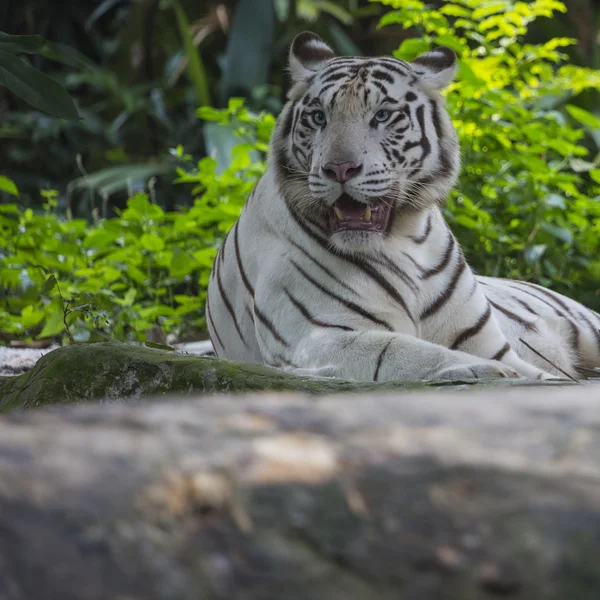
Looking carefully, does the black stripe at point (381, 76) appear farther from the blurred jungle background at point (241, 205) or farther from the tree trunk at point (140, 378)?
the tree trunk at point (140, 378)

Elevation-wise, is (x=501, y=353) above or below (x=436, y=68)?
below

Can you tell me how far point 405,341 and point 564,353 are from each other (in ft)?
4.50

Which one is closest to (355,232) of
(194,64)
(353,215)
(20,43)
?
(353,215)

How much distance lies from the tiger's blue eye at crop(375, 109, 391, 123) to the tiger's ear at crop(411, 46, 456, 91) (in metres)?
0.26

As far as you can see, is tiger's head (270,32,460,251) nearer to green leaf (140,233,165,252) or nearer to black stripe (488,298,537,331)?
black stripe (488,298,537,331)

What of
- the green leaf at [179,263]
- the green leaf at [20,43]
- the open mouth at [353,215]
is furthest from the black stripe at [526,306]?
the green leaf at [20,43]

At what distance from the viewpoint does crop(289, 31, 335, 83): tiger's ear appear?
3.36 m

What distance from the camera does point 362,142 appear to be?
3004 mm

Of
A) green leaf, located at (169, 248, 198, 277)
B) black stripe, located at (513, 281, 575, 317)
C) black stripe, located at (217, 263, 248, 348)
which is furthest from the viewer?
green leaf, located at (169, 248, 198, 277)

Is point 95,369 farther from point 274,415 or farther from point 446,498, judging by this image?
point 446,498

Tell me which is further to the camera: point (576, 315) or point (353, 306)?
point (576, 315)

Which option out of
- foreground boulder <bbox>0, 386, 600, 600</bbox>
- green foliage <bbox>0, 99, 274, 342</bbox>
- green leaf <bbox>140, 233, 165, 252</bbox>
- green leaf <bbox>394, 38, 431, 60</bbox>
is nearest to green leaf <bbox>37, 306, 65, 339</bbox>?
green foliage <bbox>0, 99, 274, 342</bbox>

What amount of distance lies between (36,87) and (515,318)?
2.06 m

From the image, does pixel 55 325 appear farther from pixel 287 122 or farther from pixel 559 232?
pixel 559 232
